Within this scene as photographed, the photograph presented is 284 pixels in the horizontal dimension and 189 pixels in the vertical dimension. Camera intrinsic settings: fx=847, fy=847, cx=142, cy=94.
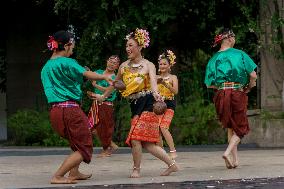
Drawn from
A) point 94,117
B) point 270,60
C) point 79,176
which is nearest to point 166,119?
point 94,117

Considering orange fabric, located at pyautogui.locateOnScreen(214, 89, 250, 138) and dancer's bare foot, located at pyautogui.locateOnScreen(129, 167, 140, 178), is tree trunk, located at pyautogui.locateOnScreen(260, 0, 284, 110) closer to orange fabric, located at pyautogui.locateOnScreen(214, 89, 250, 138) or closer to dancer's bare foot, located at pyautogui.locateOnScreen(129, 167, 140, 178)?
orange fabric, located at pyautogui.locateOnScreen(214, 89, 250, 138)

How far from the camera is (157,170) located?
1169 centimetres

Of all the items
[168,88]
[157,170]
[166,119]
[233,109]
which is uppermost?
[168,88]

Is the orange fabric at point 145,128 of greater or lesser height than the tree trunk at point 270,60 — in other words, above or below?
below

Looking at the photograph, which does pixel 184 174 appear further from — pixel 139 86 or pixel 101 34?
pixel 101 34

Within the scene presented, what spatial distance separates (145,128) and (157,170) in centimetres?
132

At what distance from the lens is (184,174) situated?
1100cm

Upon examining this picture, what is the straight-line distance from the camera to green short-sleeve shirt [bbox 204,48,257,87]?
1167 centimetres

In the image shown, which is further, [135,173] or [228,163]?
[228,163]

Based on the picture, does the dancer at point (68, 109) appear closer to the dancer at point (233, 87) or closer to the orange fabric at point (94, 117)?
the dancer at point (233, 87)

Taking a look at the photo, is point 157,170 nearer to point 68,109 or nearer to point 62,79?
point 68,109

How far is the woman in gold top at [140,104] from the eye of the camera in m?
10.5

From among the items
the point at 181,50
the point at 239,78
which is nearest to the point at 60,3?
the point at 181,50

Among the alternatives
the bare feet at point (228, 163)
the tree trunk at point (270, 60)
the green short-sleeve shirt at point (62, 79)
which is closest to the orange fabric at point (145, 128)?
the green short-sleeve shirt at point (62, 79)
